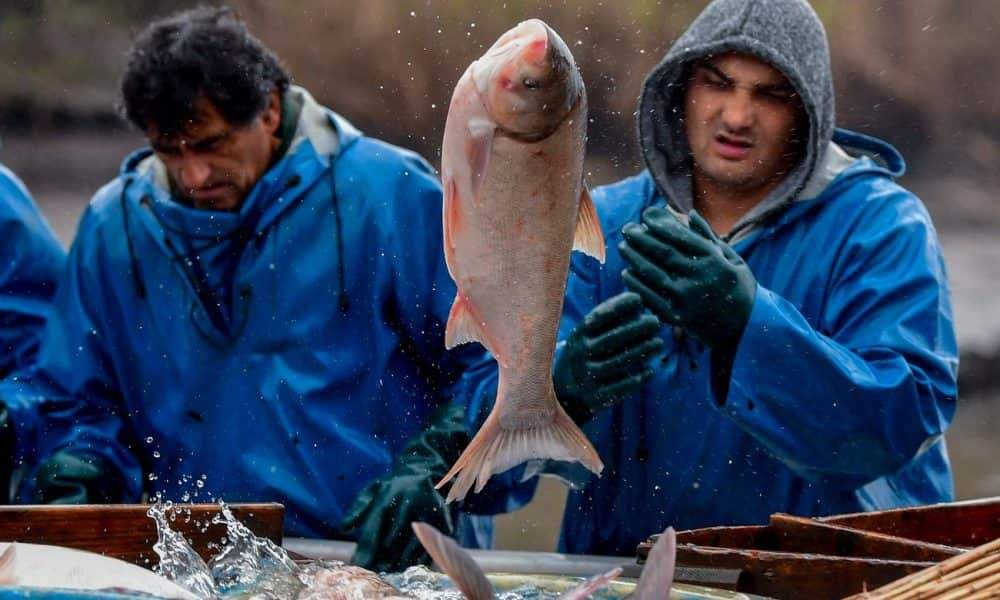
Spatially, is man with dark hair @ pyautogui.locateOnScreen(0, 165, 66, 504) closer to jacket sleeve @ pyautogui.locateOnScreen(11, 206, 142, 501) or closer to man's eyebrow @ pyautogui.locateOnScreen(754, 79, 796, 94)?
jacket sleeve @ pyautogui.locateOnScreen(11, 206, 142, 501)

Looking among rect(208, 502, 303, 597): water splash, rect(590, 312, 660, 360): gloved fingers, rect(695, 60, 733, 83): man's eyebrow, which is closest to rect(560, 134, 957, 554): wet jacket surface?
rect(590, 312, 660, 360): gloved fingers

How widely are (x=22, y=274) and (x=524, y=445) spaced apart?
2717 millimetres

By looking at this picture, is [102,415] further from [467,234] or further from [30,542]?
[467,234]

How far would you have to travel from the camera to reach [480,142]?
7.66 feet

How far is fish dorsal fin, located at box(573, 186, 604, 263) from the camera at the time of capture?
254cm

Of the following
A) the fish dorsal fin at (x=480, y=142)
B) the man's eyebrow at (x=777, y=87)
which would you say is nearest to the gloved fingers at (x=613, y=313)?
the man's eyebrow at (x=777, y=87)

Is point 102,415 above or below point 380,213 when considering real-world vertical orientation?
below

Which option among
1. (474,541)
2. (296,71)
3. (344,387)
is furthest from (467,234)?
(296,71)

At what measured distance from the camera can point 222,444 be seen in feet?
13.8

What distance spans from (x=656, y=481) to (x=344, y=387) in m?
0.97

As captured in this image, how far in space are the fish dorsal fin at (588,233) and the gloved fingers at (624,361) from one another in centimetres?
77

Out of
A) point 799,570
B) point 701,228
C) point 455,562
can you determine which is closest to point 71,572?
point 455,562

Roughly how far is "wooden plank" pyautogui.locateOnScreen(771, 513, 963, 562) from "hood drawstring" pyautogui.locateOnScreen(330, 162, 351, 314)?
1735mm

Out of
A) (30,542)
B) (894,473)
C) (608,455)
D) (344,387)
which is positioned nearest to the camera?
(30,542)
